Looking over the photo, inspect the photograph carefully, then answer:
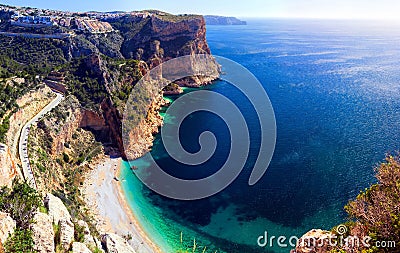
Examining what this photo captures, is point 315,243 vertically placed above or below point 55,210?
above

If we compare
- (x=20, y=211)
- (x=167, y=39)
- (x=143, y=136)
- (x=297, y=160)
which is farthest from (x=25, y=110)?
(x=167, y=39)

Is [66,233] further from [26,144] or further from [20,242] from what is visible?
[26,144]

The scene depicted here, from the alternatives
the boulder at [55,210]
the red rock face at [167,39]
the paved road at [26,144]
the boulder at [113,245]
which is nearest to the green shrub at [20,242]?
the boulder at [55,210]

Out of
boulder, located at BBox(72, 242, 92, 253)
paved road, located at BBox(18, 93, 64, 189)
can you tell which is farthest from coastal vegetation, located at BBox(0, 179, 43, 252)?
paved road, located at BBox(18, 93, 64, 189)

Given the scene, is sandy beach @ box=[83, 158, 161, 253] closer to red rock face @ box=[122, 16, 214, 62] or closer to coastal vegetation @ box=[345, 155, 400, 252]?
coastal vegetation @ box=[345, 155, 400, 252]

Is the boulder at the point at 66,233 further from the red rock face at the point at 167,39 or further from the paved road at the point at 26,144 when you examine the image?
the red rock face at the point at 167,39

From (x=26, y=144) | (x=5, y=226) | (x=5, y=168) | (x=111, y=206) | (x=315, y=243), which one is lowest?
(x=111, y=206)

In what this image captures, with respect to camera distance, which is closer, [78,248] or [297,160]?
[78,248]

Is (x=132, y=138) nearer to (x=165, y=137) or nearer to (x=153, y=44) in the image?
(x=165, y=137)
